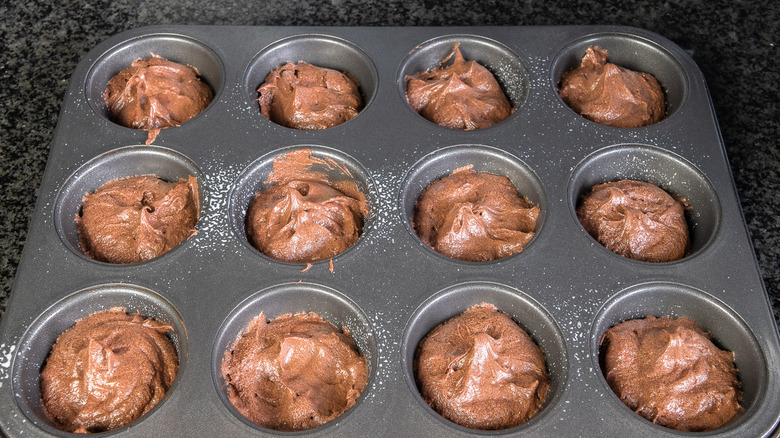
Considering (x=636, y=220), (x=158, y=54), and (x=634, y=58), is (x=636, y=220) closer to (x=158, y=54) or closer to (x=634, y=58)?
(x=634, y=58)

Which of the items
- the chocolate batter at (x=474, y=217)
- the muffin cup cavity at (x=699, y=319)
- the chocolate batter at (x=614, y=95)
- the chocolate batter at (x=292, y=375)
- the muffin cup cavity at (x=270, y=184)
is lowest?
the chocolate batter at (x=292, y=375)

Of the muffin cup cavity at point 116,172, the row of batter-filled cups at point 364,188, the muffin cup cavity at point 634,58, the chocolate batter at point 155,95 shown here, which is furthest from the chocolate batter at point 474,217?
the chocolate batter at point 155,95

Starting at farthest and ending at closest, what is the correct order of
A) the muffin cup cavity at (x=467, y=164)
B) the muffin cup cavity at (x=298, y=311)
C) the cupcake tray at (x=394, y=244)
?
1. the muffin cup cavity at (x=467, y=164)
2. the muffin cup cavity at (x=298, y=311)
3. the cupcake tray at (x=394, y=244)

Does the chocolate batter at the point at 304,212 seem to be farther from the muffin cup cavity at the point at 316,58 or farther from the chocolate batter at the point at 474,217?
the muffin cup cavity at the point at 316,58

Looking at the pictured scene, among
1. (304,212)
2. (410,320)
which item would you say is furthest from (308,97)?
(410,320)

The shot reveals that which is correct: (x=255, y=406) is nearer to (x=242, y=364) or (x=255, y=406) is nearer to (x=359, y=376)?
(x=242, y=364)

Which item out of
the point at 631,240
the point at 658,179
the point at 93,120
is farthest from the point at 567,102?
the point at 93,120

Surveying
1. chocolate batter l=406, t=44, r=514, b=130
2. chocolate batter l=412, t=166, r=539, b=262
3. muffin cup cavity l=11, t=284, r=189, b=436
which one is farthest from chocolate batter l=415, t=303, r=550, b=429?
chocolate batter l=406, t=44, r=514, b=130
